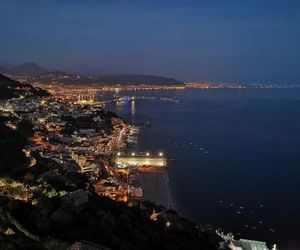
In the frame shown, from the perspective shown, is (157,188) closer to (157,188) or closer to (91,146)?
(157,188)

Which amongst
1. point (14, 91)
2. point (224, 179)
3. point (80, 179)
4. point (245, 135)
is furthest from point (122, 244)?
point (14, 91)

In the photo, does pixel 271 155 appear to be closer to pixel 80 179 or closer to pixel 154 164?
pixel 154 164

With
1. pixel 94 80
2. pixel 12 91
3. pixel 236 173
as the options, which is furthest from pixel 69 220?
pixel 94 80

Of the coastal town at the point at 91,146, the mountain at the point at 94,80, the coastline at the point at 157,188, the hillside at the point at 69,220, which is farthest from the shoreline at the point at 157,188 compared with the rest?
the mountain at the point at 94,80

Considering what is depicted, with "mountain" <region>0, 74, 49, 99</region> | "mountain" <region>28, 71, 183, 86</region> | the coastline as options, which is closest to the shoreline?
the coastline

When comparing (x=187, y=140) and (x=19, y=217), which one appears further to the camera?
(x=187, y=140)

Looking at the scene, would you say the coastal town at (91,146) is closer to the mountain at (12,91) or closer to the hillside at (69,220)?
the hillside at (69,220)
